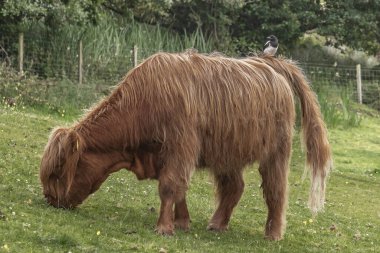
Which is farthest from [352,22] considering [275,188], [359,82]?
[275,188]

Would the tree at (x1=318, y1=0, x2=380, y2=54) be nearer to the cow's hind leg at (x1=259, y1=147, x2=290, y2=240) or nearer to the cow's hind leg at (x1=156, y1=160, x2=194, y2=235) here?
the cow's hind leg at (x1=259, y1=147, x2=290, y2=240)

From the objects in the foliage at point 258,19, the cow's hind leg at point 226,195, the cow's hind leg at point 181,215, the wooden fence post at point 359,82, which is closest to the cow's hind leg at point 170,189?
the cow's hind leg at point 181,215

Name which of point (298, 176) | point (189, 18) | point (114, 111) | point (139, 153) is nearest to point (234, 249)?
point (139, 153)

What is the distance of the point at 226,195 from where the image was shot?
27.1 ft

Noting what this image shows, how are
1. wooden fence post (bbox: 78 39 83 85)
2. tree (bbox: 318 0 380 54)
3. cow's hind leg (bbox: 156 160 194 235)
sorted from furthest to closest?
tree (bbox: 318 0 380 54) < wooden fence post (bbox: 78 39 83 85) < cow's hind leg (bbox: 156 160 194 235)

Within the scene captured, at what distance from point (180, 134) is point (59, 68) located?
45.7ft

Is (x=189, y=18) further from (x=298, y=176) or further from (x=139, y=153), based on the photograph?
(x=139, y=153)

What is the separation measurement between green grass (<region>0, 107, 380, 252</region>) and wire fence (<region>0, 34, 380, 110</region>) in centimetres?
328

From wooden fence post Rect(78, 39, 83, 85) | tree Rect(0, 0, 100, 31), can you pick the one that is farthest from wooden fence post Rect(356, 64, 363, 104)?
wooden fence post Rect(78, 39, 83, 85)

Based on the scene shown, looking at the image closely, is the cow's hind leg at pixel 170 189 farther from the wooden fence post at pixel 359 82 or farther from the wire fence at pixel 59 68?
the wooden fence post at pixel 359 82

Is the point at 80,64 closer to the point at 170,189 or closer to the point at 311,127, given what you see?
the point at 311,127

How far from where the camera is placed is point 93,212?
25.3 feet

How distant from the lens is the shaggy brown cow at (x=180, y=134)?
711cm

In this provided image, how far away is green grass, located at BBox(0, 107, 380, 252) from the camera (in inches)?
248
